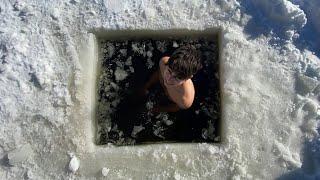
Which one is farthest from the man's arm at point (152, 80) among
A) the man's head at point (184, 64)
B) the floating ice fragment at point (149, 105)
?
the man's head at point (184, 64)

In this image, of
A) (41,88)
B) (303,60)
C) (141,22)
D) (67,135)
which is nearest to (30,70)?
(41,88)

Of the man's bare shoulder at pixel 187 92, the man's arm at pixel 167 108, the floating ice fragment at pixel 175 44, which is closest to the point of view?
the man's bare shoulder at pixel 187 92

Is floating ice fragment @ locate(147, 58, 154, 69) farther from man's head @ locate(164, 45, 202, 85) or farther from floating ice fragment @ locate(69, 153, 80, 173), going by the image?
floating ice fragment @ locate(69, 153, 80, 173)

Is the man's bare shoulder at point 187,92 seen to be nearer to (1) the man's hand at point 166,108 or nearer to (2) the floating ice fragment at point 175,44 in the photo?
(1) the man's hand at point 166,108

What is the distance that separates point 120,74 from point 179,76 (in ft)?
2.62

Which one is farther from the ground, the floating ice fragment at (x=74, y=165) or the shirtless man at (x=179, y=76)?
the shirtless man at (x=179, y=76)

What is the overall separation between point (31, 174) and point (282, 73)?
1.78 metres

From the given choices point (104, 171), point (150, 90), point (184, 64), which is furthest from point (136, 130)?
point (184, 64)

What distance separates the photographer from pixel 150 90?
10.8ft

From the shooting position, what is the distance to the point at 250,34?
307 centimetres

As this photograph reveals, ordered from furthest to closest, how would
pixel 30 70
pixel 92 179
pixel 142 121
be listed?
1. pixel 142 121
2. pixel 30 70
3. pixel 92 179

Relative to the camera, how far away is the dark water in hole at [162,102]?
10.2 feet

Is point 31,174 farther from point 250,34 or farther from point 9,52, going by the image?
point 250,34

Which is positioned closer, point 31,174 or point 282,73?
point 31,174
